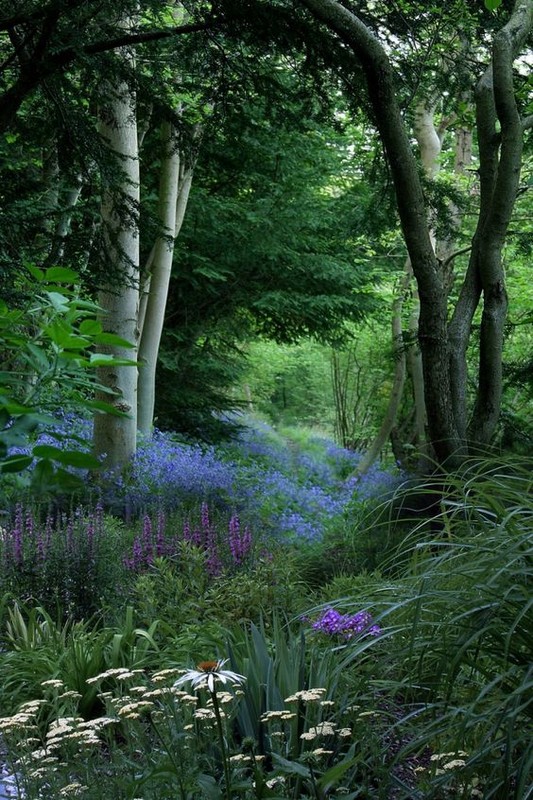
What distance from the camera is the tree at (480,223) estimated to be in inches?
219

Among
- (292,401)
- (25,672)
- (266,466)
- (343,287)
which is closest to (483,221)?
(25,672)

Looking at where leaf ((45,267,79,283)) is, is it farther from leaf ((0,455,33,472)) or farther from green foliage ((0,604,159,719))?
green foliage ((0,604,159,719))

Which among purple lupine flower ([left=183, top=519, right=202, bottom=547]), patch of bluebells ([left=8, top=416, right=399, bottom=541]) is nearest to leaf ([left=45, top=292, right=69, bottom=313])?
patch of bluebells ([left=8, top=416, right=399, bottom=541])

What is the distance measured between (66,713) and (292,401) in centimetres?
2713

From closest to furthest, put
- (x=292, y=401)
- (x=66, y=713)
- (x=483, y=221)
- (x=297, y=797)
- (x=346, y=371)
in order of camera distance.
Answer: (x=297, y=797) < (x=66, y=713) < (x=483, y=221) < (x=346, y=371) < (x=292, y=401)

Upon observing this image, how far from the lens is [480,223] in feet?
20.4

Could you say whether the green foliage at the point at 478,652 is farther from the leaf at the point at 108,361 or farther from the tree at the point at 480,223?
the tree at the point at 480,223

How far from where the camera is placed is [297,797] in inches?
95.1

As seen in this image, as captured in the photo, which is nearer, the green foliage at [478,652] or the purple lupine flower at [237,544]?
the green foliage at [478,652]

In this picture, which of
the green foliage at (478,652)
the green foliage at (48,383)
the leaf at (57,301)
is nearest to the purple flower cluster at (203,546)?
the green foliage at (478,652)

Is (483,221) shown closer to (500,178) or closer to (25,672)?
(500,178)

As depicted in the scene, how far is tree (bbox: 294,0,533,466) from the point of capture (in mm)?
5551

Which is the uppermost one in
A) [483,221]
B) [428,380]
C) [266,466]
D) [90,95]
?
[90,95]

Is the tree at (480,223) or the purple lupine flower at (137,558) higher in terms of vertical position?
the tree at (480,223)
